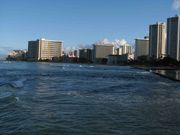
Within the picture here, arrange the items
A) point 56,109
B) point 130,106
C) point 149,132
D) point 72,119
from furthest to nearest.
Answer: point 130,106, point 56,109, point 72,119, point 149,132

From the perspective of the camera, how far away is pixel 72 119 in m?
13.5

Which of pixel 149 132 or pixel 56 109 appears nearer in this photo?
pixel 149 132

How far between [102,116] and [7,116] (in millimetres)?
3629

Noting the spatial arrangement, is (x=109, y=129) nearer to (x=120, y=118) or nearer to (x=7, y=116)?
(x=120, y=118)

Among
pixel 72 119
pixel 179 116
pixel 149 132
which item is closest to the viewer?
pixel 149 132

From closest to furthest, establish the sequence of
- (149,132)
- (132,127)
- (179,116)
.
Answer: (149,132)
(132,127)
(179,116)

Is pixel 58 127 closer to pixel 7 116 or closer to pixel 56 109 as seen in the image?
pixel 7 116

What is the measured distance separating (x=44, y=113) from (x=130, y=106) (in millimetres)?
4778

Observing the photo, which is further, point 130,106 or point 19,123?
point 130,106

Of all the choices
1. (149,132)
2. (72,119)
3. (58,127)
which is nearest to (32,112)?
(72,119)

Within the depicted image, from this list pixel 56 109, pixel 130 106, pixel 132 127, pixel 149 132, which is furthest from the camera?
pixel 130 106

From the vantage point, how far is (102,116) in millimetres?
14250

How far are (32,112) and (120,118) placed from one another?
144 inches

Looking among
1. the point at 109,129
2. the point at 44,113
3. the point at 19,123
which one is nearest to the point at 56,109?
the point at 44,113
